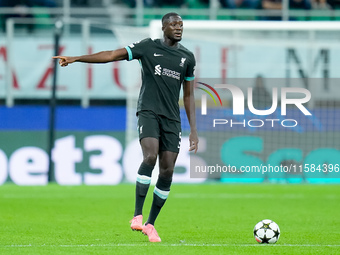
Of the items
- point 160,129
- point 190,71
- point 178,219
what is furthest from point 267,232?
point 178,219

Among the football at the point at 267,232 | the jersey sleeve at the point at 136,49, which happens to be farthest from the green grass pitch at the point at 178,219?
the jersey sleeve at the point at 136,49

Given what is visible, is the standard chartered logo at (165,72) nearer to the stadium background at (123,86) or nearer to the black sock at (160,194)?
the black sock at (160,194)

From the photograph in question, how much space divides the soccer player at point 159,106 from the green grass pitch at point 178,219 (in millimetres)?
531

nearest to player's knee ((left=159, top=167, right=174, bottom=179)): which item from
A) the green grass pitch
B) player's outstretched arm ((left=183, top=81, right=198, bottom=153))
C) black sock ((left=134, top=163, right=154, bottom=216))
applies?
black sock ((left=134, top=163, right=154, bottom=216))

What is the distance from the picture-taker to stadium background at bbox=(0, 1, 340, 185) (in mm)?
15391

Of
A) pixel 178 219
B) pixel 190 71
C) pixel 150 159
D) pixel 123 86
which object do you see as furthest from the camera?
pixel 123 86

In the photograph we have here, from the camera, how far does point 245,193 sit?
14938 mm

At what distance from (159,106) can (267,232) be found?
1587mm

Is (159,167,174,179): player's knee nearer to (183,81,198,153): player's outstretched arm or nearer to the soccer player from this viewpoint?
the soccer player

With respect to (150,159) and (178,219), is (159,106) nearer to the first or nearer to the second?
(150,159)

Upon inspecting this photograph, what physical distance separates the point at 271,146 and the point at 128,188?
2893 mm

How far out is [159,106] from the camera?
7.77 m

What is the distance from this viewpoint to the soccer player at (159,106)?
7.67 metres

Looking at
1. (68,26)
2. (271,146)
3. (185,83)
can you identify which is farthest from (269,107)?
(185,83)
